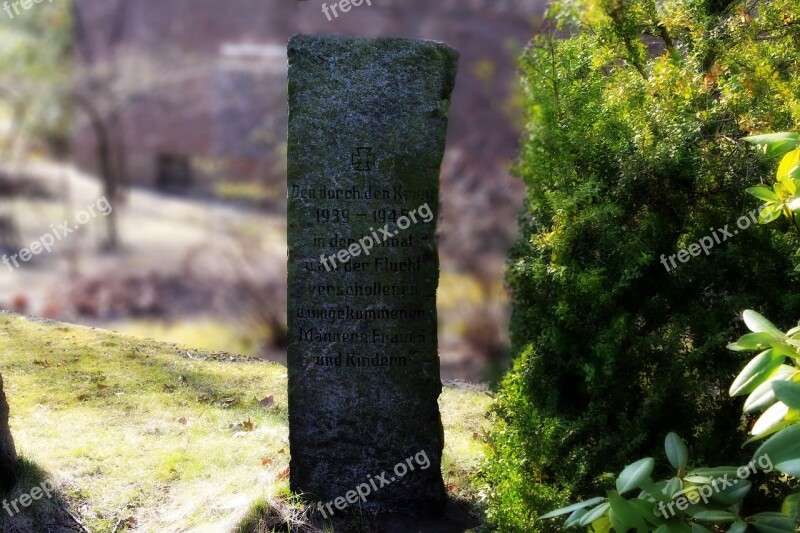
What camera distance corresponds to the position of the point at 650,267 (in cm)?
396

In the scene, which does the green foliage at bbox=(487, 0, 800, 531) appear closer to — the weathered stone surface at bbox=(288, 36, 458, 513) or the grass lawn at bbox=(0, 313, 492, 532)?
the weathered stone surface at bbox=(288, 36, 458, 513)

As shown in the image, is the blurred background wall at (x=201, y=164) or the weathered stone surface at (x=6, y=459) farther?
the blurred background wall at (x=201, y=164)

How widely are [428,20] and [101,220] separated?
6876 millimetres

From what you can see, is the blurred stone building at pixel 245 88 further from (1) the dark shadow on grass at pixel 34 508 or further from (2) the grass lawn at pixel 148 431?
(1) the dark shadow on grass at pixel 34 508

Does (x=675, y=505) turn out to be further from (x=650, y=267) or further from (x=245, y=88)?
(x=245, y=88)

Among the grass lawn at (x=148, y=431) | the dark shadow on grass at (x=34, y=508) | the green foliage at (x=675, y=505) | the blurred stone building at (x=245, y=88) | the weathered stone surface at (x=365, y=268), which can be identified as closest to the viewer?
the green foliage at (x=675, y=505)

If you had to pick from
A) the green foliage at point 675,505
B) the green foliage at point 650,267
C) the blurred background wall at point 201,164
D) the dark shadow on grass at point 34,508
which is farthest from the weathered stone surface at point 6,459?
the blurred background wall at point 201,164

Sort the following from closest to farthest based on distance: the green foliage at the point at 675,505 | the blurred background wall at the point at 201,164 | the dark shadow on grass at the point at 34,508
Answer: the green foliage at the point at 675,505 < the dark shadow on grass at the point at 34,508 < the blurred background wall at the point at 201,164

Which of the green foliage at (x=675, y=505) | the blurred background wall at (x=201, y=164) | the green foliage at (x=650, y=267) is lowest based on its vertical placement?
the green foliage at (x=675, y=505)

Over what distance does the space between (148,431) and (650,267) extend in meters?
3.20

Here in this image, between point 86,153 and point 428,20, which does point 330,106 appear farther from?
point 86,153

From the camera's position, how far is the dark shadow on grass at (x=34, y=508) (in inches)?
161

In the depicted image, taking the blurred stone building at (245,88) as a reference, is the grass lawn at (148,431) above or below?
below

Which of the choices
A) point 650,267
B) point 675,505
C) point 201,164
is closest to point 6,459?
point 675,505
